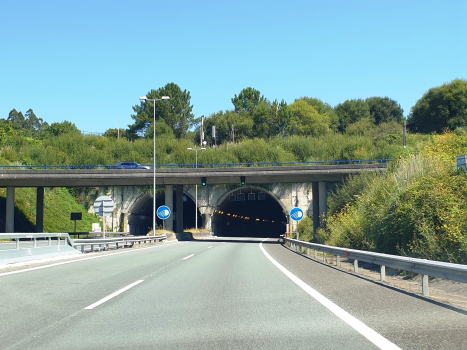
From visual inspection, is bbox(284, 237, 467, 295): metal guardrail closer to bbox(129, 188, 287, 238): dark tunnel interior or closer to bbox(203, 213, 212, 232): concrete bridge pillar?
bbox(203, 213, 212, 232): concrete bridge pillar

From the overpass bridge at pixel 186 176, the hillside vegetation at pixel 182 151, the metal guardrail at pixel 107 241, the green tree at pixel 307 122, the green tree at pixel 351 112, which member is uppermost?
the green tree at pixel 351 112

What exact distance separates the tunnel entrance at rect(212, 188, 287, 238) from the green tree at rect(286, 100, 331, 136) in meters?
20.0

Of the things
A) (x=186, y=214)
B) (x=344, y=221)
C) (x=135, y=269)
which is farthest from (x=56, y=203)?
(x=135, y=269)

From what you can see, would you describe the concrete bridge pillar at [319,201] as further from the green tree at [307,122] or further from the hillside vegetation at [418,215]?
the green tree at [307,122]

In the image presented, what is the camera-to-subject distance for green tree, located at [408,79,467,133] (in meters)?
84.3

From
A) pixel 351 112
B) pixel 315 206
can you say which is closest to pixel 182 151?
pixel 315 206

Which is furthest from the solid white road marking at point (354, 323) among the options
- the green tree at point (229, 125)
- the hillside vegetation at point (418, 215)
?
the green tree at point (229, 125)

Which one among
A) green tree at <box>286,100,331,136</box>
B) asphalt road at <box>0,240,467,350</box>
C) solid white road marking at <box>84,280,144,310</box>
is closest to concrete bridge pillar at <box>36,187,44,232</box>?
asphalt road at <box>0,240,467,350</box>

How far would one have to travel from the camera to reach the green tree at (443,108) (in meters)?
84.3

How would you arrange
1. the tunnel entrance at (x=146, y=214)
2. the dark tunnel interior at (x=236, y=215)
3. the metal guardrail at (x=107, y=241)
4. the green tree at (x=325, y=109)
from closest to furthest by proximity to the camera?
the metal guardrail at (x=107, y=241), the tunnel entrance at (x=146, y=214), the dark tunnel interior at (x=236, y=215), the green tree at (x=325, y=109)

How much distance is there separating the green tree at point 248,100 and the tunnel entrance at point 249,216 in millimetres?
30599

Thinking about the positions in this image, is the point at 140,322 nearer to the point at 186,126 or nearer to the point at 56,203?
the point at 56,203

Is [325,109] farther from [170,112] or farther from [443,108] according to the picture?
[170,112]

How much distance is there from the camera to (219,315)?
6.90 meters
